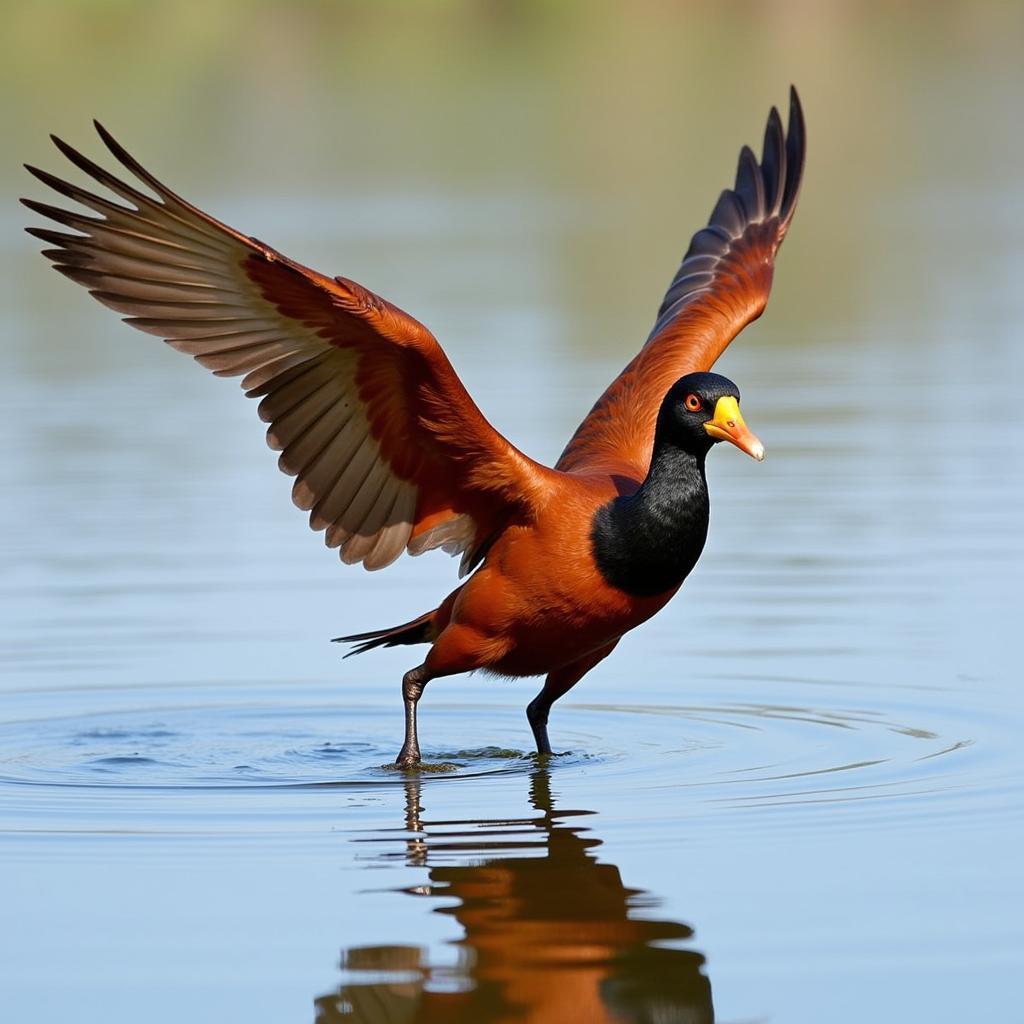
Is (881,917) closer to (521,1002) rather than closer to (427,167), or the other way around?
(521,1002)

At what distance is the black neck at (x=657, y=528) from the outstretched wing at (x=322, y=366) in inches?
13.5

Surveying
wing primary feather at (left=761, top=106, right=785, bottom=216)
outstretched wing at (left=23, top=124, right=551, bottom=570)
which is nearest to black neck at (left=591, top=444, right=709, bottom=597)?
outstretched wing at (left=23, top=124, right=551, bottom=570)

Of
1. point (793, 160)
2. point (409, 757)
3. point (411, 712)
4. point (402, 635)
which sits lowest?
point (409, 757)

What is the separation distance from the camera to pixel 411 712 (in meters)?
8.77

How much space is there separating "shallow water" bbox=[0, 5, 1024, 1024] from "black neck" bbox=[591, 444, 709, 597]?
66cm

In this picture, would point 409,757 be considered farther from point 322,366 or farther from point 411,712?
point 322,366

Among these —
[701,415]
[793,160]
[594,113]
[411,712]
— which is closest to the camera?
[701,415]

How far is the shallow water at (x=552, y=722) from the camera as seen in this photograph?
239 inches

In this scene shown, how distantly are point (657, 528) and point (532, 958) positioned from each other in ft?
7.74

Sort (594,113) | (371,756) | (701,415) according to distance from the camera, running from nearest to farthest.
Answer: (701,415) < (371,756) < (594,113)

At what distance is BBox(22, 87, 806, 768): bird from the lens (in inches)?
307

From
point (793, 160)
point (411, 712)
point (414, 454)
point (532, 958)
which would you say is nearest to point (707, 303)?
point (793, 160)

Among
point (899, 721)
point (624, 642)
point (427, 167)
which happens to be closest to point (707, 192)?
point (427, 167)

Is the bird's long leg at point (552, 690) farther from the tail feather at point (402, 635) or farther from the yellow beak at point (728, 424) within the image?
the yellow beak at point (728, 424)
